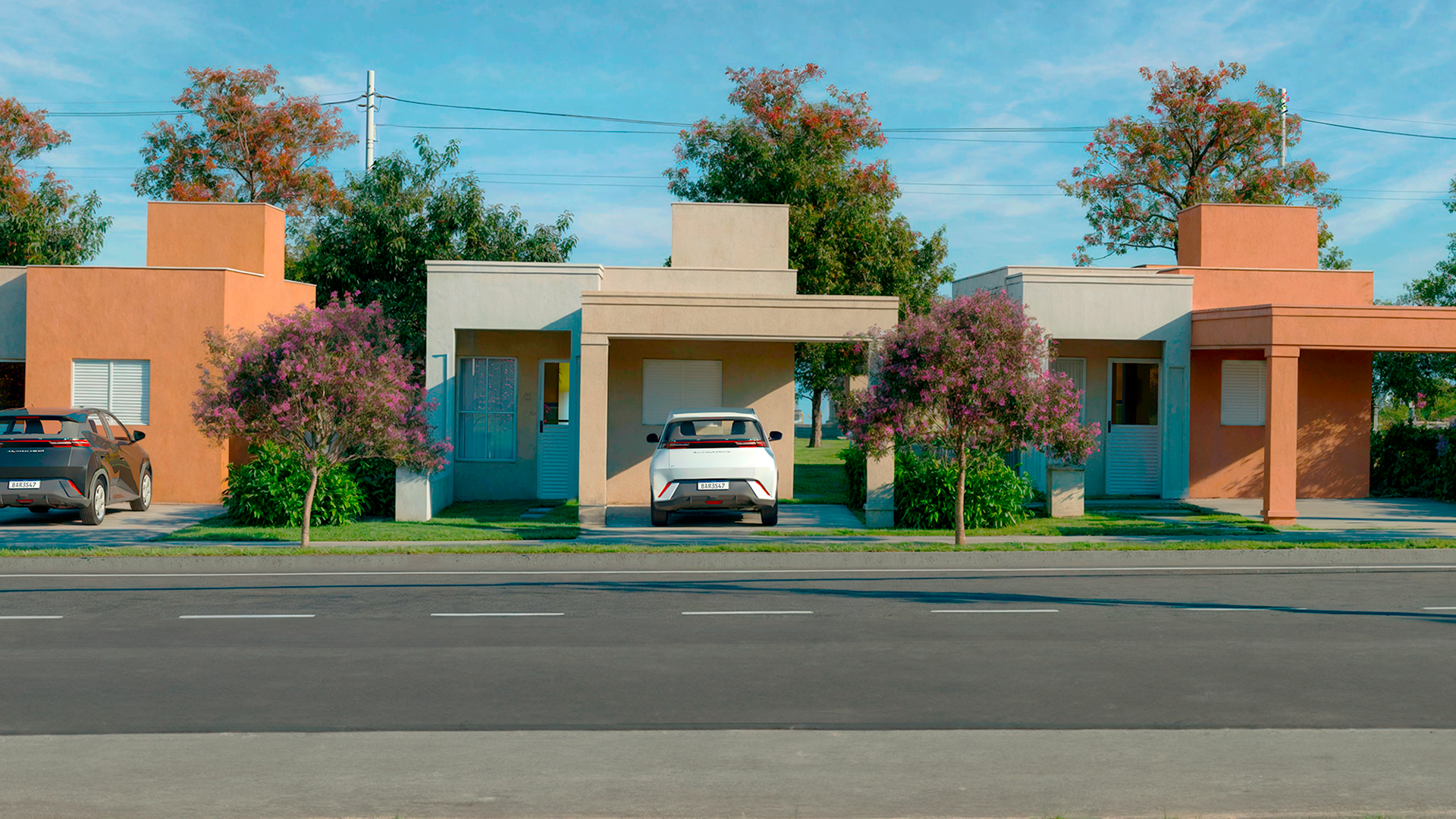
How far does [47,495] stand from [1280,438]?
18.8 metres

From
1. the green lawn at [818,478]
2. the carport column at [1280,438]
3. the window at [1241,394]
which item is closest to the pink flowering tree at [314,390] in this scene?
the green lawn at [818,478]

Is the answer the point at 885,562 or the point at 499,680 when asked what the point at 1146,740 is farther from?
the point at 885,562

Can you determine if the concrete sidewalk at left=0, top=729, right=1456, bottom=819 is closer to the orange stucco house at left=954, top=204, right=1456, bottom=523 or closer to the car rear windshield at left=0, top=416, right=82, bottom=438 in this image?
the car rear windshield at left=0, top=416, right=82, bottom=438

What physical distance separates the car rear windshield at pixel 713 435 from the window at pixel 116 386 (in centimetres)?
1021

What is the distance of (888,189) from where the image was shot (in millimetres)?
32156

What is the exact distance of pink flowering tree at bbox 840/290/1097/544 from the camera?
14.8 m

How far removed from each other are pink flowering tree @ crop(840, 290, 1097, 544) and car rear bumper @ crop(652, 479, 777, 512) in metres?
1.87

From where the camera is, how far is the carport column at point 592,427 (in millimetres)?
17500

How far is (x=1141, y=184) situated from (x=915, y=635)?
107 feet

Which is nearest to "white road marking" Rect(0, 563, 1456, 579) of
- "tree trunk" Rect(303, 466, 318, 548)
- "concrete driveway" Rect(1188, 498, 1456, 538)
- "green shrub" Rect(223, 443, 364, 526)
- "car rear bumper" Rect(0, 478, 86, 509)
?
"tree trunk" Rect(303, 466, 318, 548)

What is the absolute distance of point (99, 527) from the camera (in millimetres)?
17031

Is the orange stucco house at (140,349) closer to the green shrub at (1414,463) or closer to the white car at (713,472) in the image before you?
the white car at (713,472)

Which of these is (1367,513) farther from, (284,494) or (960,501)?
(284,494)

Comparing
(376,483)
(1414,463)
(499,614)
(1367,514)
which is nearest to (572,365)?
(376,483)
